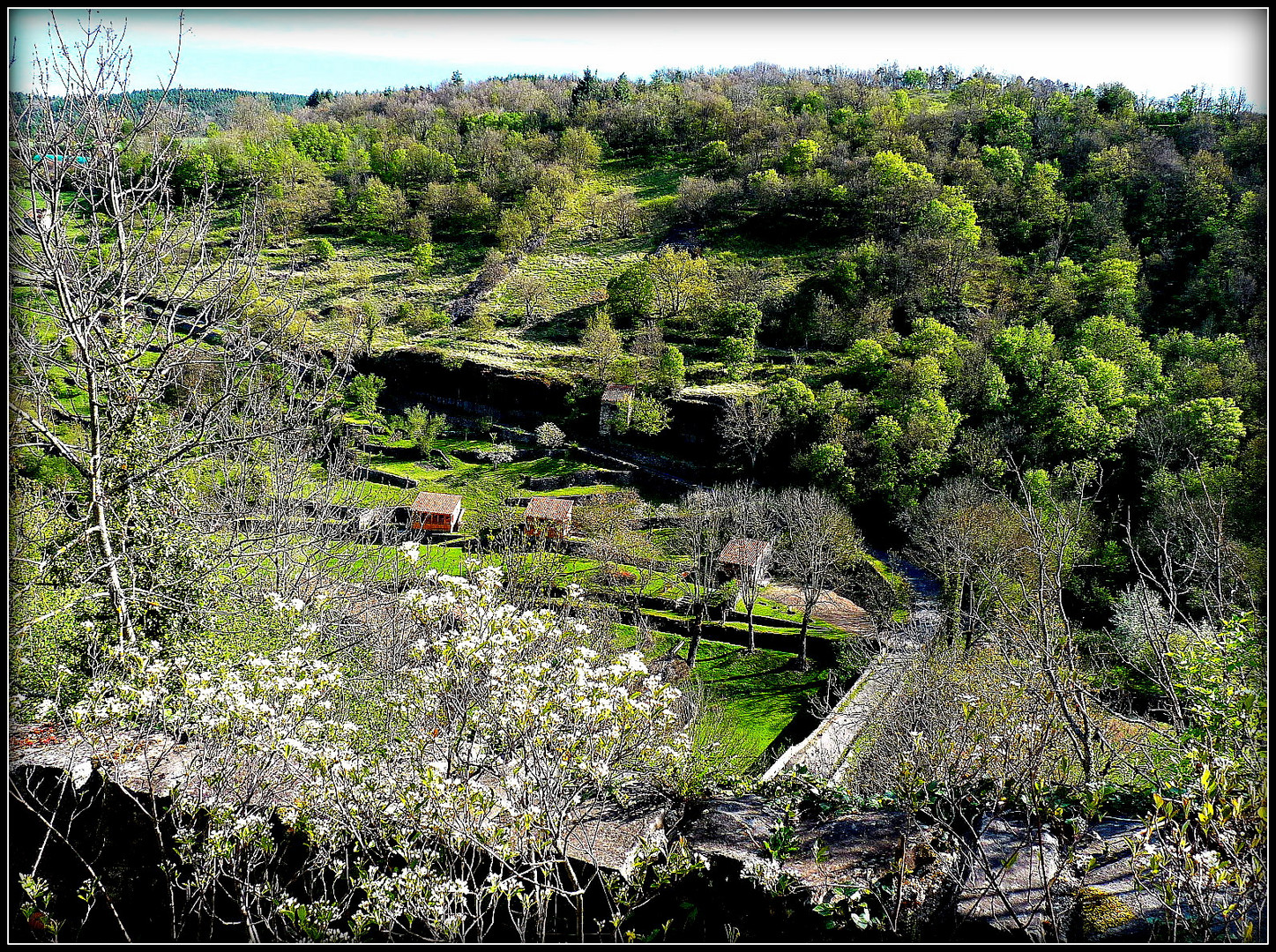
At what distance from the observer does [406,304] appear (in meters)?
54.4

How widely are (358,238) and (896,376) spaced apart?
157 feet

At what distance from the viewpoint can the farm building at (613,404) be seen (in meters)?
41.2

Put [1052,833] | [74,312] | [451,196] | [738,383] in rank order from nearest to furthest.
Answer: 1. [1052,833]
2. [74,312]
3. [738,383]
4. [451,196]

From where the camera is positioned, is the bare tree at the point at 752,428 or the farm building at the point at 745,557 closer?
the farm building at the point at 745,557

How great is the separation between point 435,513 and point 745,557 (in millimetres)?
13170

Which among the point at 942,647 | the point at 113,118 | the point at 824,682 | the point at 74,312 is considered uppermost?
the point at 113,118

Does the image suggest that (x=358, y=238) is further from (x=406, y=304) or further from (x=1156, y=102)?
(x=1156, y=102)

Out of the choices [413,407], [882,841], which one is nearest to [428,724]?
[882,841]

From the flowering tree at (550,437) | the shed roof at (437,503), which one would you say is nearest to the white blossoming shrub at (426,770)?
the shed roof at (437,503)

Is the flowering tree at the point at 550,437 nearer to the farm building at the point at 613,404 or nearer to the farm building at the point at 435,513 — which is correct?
the farm building at the point at 613,404

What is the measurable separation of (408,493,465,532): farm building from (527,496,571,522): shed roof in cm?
319

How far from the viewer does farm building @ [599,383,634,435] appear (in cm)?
4119

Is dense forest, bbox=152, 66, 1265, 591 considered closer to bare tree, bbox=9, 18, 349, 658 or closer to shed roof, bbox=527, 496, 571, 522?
shed roof, bbox=527, 496, 571, 522

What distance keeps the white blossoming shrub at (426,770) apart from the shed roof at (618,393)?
36825mm
